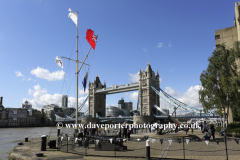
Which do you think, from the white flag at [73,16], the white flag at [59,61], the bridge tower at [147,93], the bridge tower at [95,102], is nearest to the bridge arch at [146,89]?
the bridge tower at [147,93]

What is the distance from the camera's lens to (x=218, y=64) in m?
22.5

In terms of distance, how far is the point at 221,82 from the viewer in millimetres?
22531

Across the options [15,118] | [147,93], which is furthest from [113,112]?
[15,118]

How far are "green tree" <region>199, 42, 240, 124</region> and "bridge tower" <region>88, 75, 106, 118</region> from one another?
89.3 metres

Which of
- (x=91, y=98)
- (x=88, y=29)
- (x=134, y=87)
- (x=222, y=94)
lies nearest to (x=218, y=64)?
(x=222, y=94)

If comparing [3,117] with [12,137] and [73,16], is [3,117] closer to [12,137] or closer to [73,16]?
[12,137]

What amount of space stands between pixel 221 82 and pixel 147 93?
64093mm

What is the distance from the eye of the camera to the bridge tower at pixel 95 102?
110 meters

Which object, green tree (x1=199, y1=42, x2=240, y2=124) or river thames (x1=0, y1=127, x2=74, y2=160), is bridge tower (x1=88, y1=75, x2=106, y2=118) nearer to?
river thames (x1=0, y1=127, x2=74, y2=160)

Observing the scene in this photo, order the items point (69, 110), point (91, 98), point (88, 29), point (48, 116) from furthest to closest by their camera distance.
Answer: point (69, 110) < point (48, 116) < point (91, 98) < point (88, 29)

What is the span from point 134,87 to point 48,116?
9683cm

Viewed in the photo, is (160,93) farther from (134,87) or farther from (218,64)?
(218,64)

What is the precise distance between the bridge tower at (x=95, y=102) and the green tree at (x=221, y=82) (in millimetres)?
89253

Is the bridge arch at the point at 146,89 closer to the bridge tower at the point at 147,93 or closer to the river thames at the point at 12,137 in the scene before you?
the bridge tower at the point at 147,93
